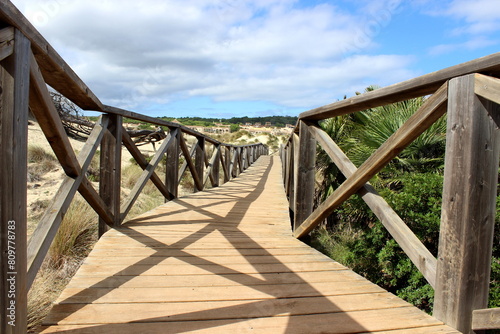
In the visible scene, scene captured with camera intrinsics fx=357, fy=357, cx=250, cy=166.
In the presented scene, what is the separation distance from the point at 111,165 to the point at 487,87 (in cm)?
269

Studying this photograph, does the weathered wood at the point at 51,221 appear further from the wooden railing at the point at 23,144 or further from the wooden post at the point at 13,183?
the wooden post at the point at 13,183

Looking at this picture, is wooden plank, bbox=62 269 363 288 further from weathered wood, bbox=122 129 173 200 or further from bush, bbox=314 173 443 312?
weathered wood, bbox=122 129 173 200

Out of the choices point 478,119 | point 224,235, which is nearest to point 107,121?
point 224,235

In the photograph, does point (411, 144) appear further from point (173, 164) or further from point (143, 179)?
point (143, 179)

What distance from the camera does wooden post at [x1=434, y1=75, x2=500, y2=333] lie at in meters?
1.44

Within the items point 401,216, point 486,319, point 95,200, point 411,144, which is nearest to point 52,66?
→ point 95,200

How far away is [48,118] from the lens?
178 cm

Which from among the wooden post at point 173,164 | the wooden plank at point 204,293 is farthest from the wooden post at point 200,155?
the wooden plank at point 204,293

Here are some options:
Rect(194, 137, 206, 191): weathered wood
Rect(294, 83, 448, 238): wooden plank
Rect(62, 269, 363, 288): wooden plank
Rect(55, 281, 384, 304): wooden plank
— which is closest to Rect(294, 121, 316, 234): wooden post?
Rect(294, 83, 448, 238): wooden plank

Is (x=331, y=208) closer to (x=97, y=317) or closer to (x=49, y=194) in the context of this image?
(x=97, y=317)

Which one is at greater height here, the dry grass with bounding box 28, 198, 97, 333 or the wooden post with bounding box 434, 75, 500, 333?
the wooden post with bounding box 434, 75, 500, 333

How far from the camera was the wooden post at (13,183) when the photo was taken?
4.05 feet

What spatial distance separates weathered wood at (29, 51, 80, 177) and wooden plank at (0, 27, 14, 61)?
193 mm

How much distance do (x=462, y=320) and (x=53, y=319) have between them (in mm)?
1785
